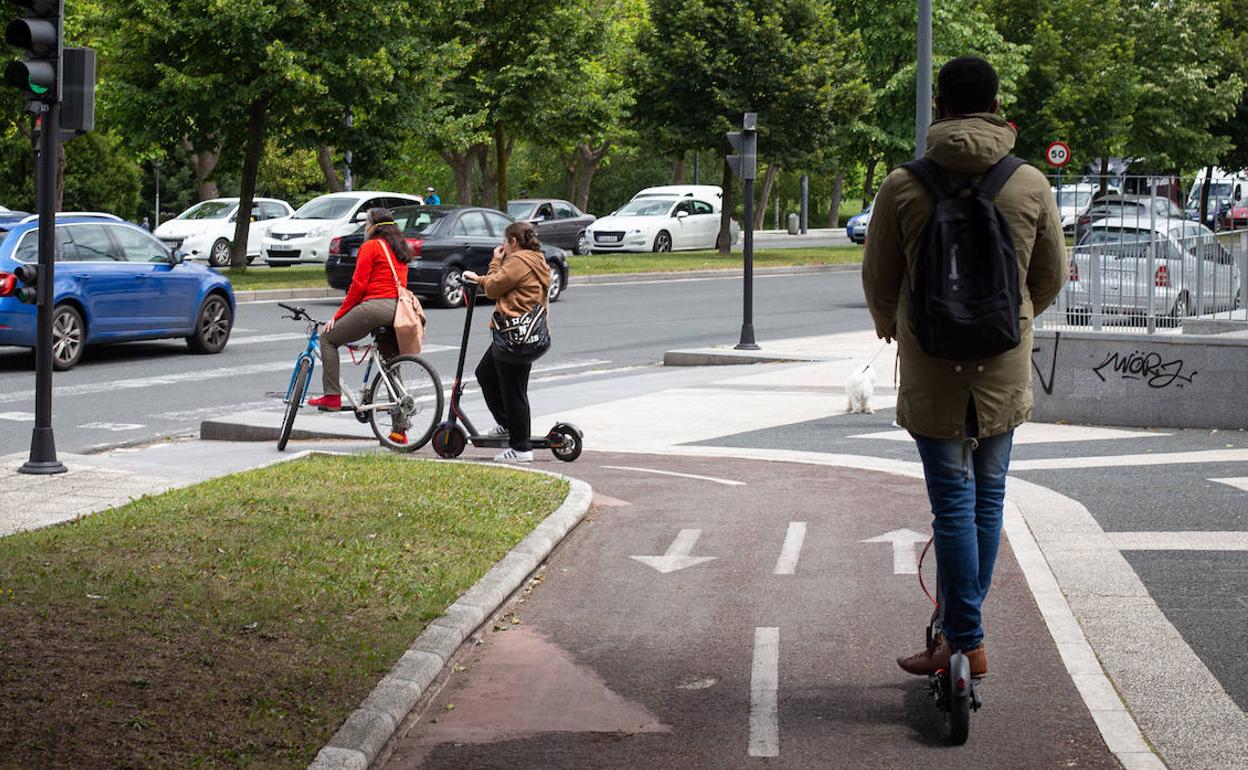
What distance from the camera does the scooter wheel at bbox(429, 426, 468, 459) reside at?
11578 millimetres

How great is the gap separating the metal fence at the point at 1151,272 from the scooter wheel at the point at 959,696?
28.7ft

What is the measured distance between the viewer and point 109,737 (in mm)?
4941

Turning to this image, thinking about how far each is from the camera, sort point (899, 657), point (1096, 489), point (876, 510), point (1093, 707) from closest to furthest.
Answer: point (1093, 707)
point (899, 657)
point (876, 510)
point (1096, 489)

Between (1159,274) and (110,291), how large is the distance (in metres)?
10.8

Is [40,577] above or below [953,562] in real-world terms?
below

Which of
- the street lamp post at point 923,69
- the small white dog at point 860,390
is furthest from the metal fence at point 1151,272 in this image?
the street lamp post at point 923,69

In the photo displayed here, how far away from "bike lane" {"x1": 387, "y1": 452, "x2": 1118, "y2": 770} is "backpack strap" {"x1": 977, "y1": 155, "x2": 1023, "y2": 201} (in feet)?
5.55

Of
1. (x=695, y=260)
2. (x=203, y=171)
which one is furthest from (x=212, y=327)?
(x=203, y=171)

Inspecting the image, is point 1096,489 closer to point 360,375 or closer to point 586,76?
point 360,375

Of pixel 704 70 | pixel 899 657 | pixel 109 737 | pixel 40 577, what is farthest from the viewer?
pixel 704 70

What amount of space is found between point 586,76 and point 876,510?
1364 inches

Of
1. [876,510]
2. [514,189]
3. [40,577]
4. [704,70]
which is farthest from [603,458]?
[514,189]

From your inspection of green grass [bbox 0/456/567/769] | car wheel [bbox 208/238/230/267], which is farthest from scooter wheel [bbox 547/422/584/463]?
car wheel [bbox 208/238/230/267]

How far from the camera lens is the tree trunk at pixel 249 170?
103 feet
